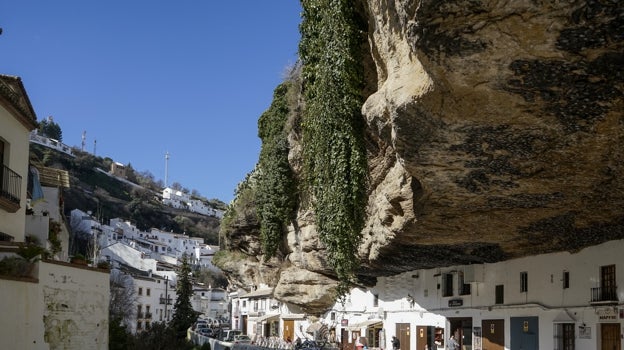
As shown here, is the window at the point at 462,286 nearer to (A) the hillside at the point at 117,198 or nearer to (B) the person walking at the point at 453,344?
(B) the person walking at the point at 453,344

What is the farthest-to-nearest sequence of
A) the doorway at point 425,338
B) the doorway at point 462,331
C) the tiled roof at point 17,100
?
the doorway at point 425,338 → the doorway at point 462,331 → the tiled roof at point 17,100

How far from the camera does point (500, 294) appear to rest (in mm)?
25875

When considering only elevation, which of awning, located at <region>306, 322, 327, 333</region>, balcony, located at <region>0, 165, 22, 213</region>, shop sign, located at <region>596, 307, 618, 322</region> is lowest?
awning, located at <region>306, 322, 327, 333</region>

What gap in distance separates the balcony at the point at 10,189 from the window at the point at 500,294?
1724 centimetres

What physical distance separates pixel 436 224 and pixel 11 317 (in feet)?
37.9

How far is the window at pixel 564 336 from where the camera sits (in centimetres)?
2155

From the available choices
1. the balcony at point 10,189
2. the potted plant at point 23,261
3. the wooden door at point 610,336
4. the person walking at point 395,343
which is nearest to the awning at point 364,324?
the person walking at point 395,343

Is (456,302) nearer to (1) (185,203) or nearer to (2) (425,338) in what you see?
(2) (425,338)

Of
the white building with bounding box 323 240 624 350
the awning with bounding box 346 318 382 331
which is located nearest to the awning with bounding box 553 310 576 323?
the white building with bounding box 323 240 624 350

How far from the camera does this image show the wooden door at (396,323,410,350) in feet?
106

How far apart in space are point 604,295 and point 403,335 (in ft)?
46.7

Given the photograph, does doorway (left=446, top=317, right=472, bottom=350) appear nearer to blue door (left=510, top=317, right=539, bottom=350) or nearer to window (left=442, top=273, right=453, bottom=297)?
window (left=442, top=273, right=453, bottom=297)

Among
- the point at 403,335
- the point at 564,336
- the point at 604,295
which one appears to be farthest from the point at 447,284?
the point at 604,295

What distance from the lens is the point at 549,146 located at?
13047mm
